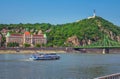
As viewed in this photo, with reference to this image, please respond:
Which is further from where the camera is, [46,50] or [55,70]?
[46,50]

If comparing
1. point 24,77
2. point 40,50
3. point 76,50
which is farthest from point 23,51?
point 24,77

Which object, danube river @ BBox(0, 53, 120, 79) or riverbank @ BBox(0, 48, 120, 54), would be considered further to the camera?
riverbank @ BBox(0, 48, 120, 54)

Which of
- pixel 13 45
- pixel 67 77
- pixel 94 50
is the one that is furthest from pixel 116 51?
pixel 67 77

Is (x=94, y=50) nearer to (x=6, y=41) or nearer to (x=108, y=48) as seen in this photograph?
(x=108, y=48)

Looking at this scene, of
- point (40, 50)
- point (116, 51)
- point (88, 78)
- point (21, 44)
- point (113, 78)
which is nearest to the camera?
point (113, 78)

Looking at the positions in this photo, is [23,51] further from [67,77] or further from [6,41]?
[67,77]

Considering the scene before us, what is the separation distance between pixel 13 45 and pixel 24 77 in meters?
149

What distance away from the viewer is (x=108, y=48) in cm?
16412

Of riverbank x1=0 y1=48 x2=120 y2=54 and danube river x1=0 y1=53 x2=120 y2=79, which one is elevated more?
riverbank x1=0 y1=48 x2=120 y2=54

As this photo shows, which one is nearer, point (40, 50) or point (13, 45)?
point (40, 50)

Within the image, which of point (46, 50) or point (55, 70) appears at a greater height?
point (46, 50)

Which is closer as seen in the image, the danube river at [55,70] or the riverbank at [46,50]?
the danube river at [55,70]

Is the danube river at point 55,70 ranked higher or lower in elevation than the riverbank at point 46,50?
lower

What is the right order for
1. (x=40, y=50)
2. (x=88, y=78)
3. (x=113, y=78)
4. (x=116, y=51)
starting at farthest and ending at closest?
(x=116, y=51)
(x=40, y=50)
(x=88, y=78)
(x=113, y=78)
